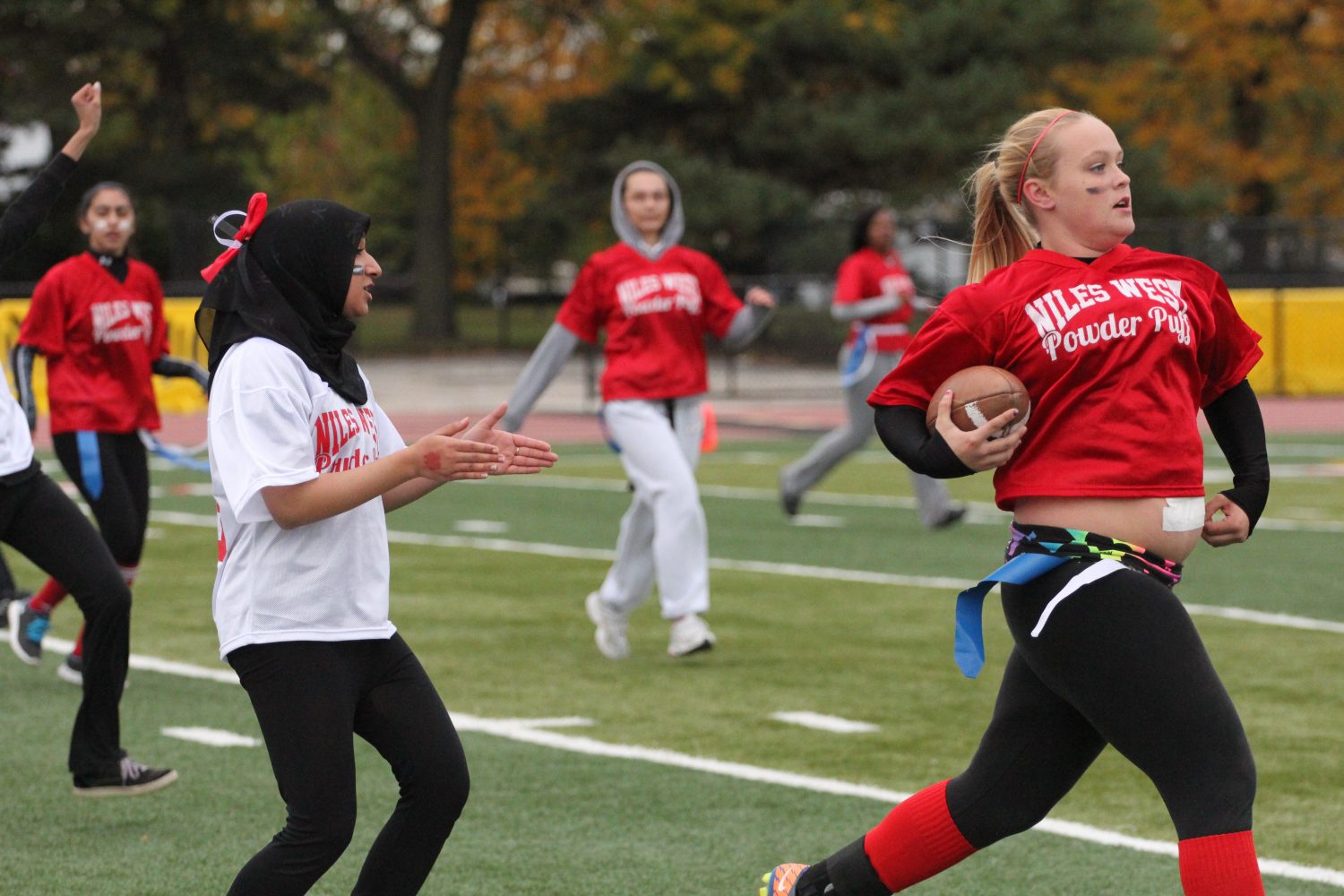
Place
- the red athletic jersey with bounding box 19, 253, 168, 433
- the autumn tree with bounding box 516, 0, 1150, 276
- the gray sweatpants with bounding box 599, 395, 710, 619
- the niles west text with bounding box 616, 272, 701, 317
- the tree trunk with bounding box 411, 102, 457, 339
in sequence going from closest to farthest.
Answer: the red athletic jersey with bounding box 19, 253, 168, 433
the gray sweatpants with bounding box 599, 395, 710, 619
the niles west text with bounding box 616, 272, 701, 317
the autumn tree with bounding box 516, 0, 1150, 276
the tree trunk with bounding box 411, 102, 457, 339

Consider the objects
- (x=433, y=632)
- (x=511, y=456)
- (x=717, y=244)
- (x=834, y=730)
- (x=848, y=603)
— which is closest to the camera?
(x=511, y=456)

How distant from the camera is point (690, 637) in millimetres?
8969

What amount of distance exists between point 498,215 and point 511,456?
46280 mm

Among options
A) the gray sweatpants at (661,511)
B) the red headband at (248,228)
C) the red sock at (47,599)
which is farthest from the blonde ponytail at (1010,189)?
the red sock at (47,599)

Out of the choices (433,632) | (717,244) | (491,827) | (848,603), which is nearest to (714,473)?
(848,603)

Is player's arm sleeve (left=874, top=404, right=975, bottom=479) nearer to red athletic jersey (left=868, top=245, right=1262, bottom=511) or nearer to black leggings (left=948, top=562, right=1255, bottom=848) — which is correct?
red athletic jersey (left=868, top=245, right=1262, bottom=511)

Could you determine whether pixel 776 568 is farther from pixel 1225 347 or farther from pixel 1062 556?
pixel 1062 556

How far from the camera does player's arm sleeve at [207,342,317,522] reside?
12.7 feet

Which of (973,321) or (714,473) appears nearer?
(973,321)

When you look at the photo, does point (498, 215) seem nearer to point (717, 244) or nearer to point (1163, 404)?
point (717, 244)

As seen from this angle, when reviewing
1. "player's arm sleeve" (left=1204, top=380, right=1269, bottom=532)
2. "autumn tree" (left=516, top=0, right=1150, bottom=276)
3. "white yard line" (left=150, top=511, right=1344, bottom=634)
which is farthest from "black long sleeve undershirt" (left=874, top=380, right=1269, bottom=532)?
"autumn tree" (left=516, top=0, right=1150, bottom=276)

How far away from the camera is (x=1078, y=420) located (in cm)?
400

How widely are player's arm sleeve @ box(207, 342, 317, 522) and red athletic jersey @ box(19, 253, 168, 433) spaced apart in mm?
4775

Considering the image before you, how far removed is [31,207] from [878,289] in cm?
815
